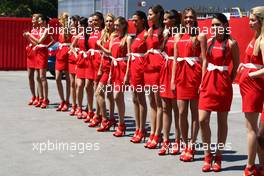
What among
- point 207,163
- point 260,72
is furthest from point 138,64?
point 260,72

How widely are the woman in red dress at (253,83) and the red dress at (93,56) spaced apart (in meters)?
4.24

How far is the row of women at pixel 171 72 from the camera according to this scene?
22.5 feet

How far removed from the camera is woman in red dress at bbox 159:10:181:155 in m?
8.12

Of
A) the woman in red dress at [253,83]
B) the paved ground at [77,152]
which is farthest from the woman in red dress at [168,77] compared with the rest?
the woman in red dress at [253,83]

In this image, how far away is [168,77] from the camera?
822 cm

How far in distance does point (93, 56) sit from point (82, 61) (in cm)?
40

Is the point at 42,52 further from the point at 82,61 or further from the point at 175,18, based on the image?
the point at 175,18

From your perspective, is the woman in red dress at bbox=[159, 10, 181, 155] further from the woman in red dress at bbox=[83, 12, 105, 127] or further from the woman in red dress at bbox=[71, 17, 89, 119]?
the woman in red dress at bbox=[71, 17, 89, 119]

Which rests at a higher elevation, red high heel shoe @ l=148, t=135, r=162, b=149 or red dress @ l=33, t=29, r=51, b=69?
red dress @ l=33, t=29, r=51, b=69

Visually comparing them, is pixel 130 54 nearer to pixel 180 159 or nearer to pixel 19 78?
pixel 180 159

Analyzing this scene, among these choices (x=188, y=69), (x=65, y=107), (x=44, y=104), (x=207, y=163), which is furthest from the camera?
(x=44, y=104)

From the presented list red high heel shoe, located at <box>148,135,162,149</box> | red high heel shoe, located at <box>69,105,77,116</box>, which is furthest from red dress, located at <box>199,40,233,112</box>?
red high heel shoe, located at <box>69,105,77,116</box>

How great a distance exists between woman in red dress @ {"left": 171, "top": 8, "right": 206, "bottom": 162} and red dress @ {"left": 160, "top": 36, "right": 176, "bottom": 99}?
7.8 inches

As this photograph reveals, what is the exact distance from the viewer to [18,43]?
25.5m
